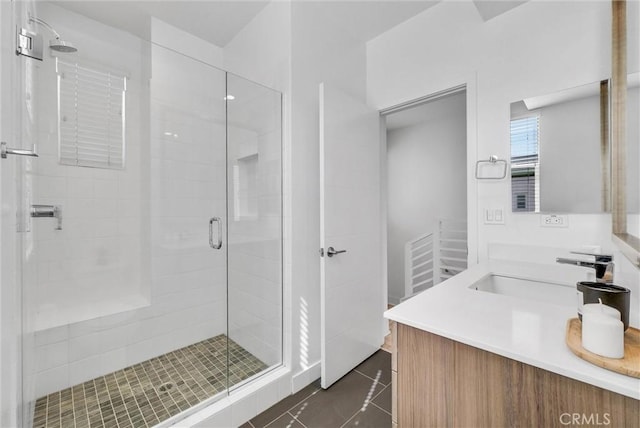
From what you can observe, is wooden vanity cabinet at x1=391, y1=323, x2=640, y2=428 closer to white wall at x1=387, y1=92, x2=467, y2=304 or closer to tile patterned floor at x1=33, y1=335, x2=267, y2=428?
tile patterned floor at x1=33, y1=335, x2=267, y2=428

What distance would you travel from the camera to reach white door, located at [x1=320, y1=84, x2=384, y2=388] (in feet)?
6.01

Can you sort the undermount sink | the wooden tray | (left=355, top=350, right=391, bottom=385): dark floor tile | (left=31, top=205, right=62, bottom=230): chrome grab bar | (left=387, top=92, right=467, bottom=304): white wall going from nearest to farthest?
the wooden tray
the undermount sink
(left=31, top=205, right=62, bottom=230): chrome grab bar
(left=355, top=350, right=391, bottom=385): dark floor tile
(left=387, top=92, right=467, bottom=304): white wall

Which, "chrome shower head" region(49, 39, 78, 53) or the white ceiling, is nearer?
"chrome shower head" region(49, 39, 78, 53)

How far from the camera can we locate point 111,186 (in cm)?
208

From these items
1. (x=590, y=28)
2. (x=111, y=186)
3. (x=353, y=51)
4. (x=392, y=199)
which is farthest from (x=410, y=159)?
(x=111, y=186)

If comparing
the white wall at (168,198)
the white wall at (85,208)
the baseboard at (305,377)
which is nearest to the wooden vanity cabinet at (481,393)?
the baseboard at (305,377)

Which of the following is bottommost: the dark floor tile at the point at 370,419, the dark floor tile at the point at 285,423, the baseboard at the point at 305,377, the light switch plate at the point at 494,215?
the dark floor tile at the point at 285,423

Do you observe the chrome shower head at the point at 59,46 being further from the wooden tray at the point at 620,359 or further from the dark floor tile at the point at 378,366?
the dark floor tile at the point at 378,366

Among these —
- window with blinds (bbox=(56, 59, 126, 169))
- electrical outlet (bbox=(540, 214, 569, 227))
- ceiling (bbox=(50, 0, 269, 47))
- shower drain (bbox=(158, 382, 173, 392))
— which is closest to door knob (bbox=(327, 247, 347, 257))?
electrical outlet (bbox=(540, 214, 569, 227))

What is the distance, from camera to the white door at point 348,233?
6.01 feet

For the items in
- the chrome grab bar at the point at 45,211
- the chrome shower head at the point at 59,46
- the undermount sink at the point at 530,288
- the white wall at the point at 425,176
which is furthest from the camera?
the white wall at the point at 425,176

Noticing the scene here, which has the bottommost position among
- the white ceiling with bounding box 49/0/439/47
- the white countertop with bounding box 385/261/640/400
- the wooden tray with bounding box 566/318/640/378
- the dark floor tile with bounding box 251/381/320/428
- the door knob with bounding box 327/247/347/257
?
the dark floor tile with bounding box 251/381/320/428

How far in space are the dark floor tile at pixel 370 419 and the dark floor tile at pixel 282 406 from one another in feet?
1.16

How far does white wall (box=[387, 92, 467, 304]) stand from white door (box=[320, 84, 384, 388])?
5.06ft
